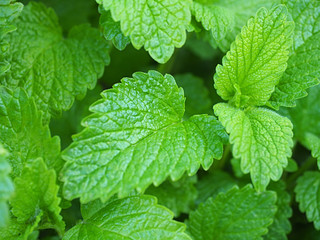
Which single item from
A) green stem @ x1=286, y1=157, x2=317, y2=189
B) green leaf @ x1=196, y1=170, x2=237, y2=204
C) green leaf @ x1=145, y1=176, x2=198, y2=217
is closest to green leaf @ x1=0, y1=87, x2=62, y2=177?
green leaf @ x1=145, y1=176, x2=198, y2=217

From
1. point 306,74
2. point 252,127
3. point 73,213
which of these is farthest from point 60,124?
point 306,74

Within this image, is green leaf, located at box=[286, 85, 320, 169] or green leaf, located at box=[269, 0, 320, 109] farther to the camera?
green leaf, located at box=[286, 85, 320, 169]

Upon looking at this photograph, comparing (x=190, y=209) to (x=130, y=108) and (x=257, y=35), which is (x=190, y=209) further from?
(x=257, y=35)

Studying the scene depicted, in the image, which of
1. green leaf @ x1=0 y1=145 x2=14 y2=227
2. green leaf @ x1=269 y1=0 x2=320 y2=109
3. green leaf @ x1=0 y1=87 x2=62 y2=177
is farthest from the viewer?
green leaf @ x1=269 y1=0 x2=320 y2=109

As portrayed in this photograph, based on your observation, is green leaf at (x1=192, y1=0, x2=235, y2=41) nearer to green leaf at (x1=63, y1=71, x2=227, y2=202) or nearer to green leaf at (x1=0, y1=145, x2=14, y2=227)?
green leaf at (x1=63, y1=71, x2=227, y2=202)

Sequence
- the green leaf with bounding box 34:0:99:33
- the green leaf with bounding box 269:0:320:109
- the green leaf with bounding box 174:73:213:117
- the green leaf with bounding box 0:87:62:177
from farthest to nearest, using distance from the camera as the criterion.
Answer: the green leaf with bounding box 34:0:99:33 < the green leaf with bounding box 174:73:213:117 < the green leaf with bounding box 269:0:320:109 < the green leaf with bounding box 0:87:62:177

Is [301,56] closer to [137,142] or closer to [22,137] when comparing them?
[137,142]

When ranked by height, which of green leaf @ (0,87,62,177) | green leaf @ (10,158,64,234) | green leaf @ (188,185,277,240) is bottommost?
green leaf @ (188,185,277,240)

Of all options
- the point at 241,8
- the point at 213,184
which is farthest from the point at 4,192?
the point at 241,8
